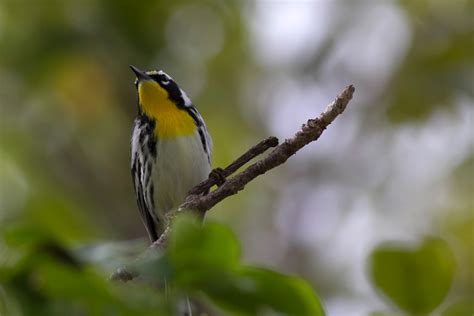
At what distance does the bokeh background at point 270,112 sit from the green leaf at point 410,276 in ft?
15.2

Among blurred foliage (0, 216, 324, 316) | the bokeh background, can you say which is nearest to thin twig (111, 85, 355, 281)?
blurred foliage (0, 216, 324, 316)

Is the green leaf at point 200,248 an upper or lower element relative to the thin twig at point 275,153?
lower

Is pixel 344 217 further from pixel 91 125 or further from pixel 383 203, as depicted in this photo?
pixel 91 125

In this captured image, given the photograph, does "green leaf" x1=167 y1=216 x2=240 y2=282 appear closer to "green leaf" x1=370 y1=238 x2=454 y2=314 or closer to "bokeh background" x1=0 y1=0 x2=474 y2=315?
"green leaf" x1=370 y1=238 x2=454 y2=314

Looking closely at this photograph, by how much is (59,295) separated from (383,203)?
6184 mm

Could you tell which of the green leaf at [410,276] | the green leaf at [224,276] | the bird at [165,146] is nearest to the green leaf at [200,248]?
the green leaf at [224,276]

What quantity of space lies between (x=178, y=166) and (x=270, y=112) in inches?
115

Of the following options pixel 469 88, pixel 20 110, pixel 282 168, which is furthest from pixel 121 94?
pixel 469 88

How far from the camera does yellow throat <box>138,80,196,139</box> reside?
Result: 14.0ft

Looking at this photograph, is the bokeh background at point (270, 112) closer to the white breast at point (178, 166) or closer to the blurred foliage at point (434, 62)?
the blurred foliage at point (434, 62)

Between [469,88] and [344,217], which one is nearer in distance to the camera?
[469,88]

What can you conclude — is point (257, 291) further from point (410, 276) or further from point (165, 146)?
point (165, 146)

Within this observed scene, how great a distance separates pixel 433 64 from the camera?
19.6 feet

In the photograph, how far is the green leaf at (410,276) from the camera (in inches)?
38.2
